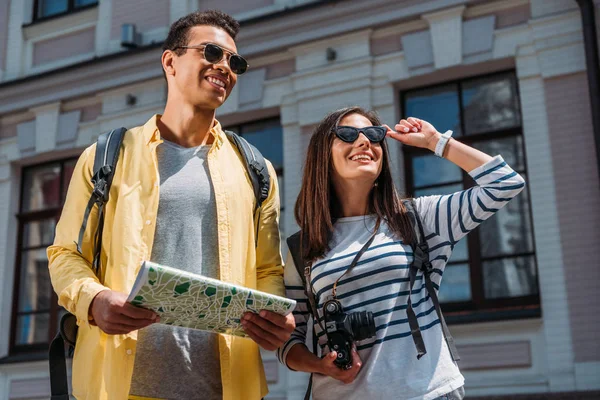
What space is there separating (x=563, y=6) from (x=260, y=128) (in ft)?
11.2

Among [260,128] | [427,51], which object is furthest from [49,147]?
[427,51]

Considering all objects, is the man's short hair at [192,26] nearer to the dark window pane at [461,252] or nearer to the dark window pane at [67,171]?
the dark window pane at [461,252]

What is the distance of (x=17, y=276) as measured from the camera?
9.76 metres

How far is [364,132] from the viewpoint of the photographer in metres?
2.66

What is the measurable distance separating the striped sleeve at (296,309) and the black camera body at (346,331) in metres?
0.22

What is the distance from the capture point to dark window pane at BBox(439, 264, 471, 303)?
734cm

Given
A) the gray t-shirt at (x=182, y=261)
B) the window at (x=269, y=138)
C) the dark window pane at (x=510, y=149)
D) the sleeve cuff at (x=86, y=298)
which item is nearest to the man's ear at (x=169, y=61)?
the gray t-shirt at (x=182, y=261)

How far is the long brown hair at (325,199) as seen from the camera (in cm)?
258

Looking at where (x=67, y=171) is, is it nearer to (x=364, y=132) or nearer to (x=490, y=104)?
(x=490, y=104)

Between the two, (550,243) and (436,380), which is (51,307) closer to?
(550,243)

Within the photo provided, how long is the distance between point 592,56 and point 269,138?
11.4 feet

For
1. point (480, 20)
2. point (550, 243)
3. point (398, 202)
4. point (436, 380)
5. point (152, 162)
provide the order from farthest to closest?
1. point (480, 20)
2. point (550, 243)
3. point (398, 202)
4. point (152, 162)
5. point (436, 380)

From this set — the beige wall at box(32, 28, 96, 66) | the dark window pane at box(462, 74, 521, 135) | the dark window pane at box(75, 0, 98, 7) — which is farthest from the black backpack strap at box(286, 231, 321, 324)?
the dark window pane at box(75, 0, 98, 7)

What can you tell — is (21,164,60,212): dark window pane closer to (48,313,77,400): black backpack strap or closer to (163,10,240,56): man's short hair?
(163,10,240,56): man's short hair
